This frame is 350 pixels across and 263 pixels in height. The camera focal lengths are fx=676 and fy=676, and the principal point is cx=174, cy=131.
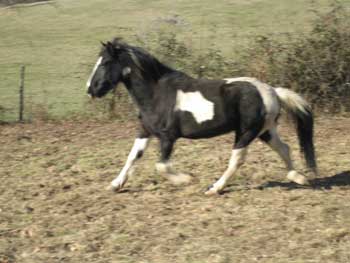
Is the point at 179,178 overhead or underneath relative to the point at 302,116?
underneath

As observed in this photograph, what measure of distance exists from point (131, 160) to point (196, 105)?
965 mm

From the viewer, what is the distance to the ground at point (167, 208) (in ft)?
18.7

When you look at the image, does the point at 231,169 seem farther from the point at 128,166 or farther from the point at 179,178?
the point at 128,166

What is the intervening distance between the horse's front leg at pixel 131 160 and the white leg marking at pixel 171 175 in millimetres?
352

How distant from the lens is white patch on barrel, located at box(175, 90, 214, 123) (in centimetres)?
721

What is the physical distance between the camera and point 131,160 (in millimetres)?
7488

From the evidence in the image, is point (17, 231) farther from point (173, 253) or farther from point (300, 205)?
point (300, 205)

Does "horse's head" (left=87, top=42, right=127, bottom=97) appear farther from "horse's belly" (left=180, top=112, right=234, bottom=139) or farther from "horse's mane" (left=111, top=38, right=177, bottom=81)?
"horse's belly" (left=180, top=112, right=234, bottom=139)

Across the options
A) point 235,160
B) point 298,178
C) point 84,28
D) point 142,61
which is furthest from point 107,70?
point 84,28

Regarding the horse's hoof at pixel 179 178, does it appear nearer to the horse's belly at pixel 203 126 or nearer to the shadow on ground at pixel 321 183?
the horse's belly at pixel 203 126

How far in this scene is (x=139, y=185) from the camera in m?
7.72

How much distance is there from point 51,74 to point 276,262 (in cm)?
1844

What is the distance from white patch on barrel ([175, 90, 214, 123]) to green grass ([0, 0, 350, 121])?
24.4 ft

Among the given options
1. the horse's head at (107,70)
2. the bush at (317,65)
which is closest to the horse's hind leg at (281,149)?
the horse's head at (107,70)
